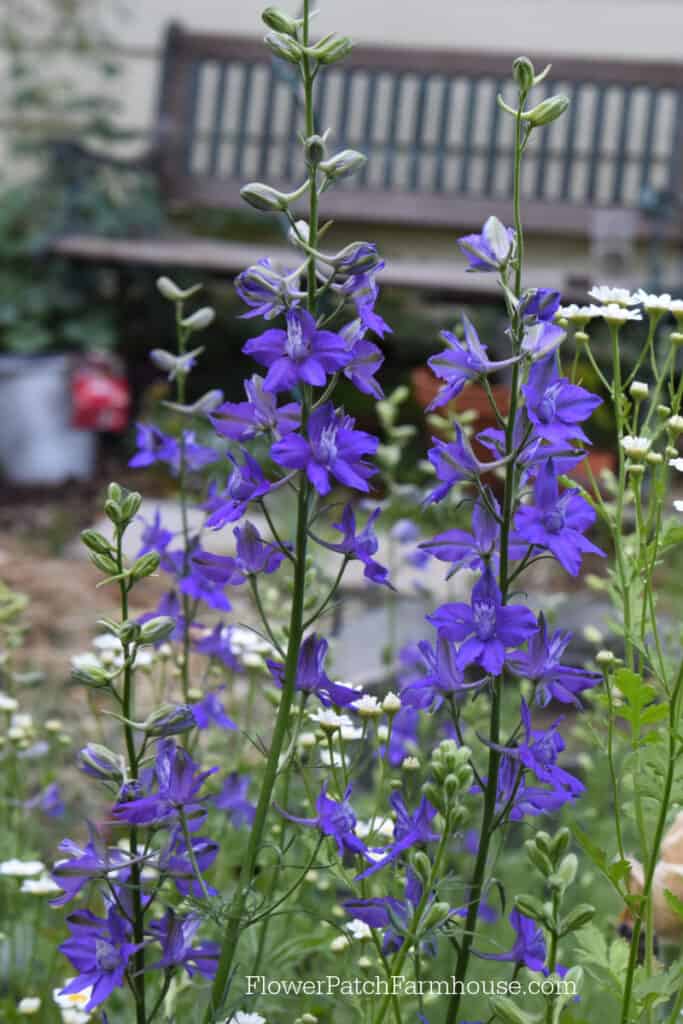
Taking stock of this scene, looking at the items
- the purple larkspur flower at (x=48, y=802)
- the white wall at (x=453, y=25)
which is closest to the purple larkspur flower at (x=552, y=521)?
the purple larkspur flower at (x=48, y=802)

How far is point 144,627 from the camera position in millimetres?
965

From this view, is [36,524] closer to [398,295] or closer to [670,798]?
[398,295]

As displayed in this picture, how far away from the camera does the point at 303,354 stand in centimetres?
90

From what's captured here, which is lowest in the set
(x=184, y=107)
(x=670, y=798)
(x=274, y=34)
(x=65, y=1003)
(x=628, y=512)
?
(x=65, y=1003)

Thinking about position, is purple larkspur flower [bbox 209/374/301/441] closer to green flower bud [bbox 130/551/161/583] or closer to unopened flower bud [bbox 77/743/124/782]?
green flower bud [bbox 130/551/161/583]

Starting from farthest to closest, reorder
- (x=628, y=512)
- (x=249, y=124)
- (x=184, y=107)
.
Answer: (x=249, y=124) < (x=184, y=107) < (x=628, y=512)

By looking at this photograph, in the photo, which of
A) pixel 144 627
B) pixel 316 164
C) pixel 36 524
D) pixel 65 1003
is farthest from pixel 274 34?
pixel 36 524

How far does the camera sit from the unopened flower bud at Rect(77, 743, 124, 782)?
962 mm

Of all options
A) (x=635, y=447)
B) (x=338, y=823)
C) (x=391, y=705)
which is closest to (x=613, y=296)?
(x=635, y=447)

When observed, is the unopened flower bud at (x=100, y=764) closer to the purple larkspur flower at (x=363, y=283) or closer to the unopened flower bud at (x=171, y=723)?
the unopened flower bud at (x=171, y=723)

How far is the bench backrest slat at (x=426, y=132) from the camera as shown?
18.5ft

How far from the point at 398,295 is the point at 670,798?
180 inches

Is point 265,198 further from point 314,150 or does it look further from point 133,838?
point 133,838

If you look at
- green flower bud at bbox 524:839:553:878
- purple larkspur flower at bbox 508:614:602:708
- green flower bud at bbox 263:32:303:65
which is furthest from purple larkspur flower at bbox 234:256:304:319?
green flower bud at bbox 524:839:553:878
